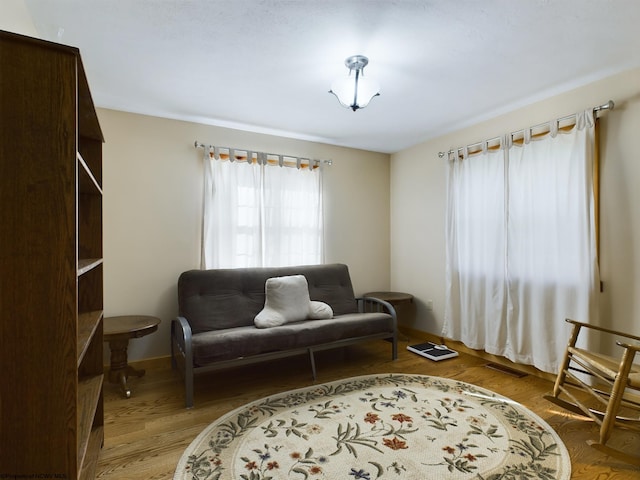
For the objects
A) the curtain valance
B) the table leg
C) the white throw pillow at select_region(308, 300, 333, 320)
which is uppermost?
the curtain valance

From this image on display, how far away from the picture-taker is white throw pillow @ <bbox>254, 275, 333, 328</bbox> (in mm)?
3184

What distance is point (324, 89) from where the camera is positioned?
2.76 metres

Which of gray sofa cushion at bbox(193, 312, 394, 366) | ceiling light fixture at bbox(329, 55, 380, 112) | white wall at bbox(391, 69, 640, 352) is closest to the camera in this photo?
ceiling light fixture at bbox(329, 55, 380, 112)

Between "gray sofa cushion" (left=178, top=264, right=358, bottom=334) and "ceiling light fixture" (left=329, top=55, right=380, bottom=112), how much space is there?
6.04 feet

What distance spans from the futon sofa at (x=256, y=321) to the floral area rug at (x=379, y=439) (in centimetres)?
→ 39

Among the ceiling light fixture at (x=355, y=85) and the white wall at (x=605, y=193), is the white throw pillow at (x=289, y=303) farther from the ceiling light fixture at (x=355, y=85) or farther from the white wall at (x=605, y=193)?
the ceiling light fixture at (x=355, y=85)

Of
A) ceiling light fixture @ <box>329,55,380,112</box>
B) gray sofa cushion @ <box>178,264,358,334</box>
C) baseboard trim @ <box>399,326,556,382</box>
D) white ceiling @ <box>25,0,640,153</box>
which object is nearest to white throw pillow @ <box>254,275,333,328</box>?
gray sofa cushion @ <box>178,264,358,334</box>

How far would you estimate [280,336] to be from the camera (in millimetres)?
2814

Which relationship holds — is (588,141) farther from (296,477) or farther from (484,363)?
(296,477)

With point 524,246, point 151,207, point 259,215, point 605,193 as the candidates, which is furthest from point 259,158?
point 605,193

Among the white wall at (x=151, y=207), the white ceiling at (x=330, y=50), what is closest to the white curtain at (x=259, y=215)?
the white wall at (x=151, y=207)

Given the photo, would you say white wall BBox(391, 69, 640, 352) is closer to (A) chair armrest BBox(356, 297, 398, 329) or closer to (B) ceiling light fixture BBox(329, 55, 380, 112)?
(A) chair armrest BBox(356, 297, 398, 329)

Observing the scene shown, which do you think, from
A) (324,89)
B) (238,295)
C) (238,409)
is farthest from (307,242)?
(238,409)

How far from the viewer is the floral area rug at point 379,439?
5.75ft
